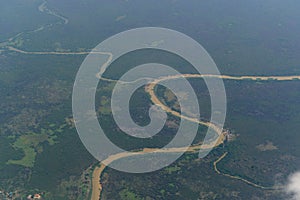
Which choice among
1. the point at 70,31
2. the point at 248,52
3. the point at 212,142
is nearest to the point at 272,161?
the point at 212,142

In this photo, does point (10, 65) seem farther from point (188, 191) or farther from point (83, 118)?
point (188, 191)

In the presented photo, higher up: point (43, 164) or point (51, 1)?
point (51, 1)

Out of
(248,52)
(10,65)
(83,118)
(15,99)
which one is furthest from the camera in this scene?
(248,52)

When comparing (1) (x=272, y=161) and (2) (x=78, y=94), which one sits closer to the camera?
(1) (x=272, y=161)

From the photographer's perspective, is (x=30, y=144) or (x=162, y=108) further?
(x=162, y=108)

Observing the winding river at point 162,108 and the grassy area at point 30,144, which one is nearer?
the winding river at point 162,108

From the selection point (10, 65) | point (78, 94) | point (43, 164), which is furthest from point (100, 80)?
point (43, 164)

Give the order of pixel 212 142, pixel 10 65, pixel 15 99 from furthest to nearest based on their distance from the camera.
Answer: pixel 10 65 → pixel 15 99 → pixel 212 142

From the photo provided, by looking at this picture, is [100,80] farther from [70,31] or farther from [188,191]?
[188,191]

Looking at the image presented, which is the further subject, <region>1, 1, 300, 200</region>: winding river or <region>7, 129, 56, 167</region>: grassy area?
<region>7, 129, 56, 167</region>: grassy area
